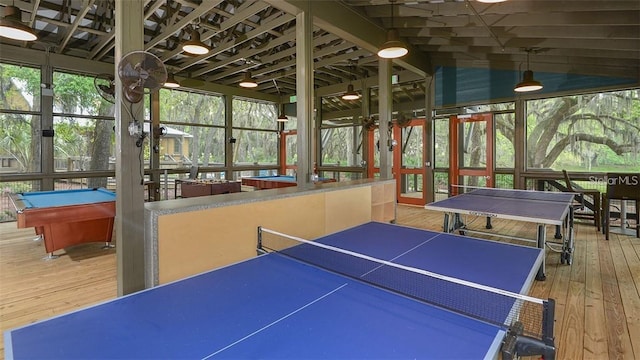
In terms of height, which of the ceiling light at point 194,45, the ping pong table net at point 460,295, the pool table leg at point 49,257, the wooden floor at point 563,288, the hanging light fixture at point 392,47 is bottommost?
the wooden floor at point 563,288

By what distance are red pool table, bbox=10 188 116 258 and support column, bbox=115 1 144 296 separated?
7.84 ft

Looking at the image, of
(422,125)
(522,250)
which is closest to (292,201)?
(522,250)

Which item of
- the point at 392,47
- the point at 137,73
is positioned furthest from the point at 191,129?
the point at 137,73

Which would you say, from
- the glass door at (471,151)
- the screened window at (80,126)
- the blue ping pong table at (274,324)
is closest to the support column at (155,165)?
the screened window at (80,126)

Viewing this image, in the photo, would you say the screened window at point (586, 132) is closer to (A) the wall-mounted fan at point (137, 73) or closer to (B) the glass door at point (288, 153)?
(B) the glass door at point (288, 153)

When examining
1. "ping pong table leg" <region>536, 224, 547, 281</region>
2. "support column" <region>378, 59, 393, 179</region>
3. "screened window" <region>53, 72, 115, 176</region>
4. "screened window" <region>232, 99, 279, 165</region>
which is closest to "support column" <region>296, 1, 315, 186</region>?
"support column" <region>378, 59, 393, 179</region>

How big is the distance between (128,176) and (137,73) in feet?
Answer: 2.26

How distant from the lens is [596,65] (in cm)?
591

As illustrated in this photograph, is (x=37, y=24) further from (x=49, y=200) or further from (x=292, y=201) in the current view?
(x=292, y=201)

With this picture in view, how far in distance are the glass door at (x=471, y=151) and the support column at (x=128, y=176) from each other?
673 cm

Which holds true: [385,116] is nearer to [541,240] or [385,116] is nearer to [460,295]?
[541,240]

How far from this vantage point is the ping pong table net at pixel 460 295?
3.45 ft

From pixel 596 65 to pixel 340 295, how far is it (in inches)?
287

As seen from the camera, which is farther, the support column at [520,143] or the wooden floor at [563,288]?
the support column at [520,143]
